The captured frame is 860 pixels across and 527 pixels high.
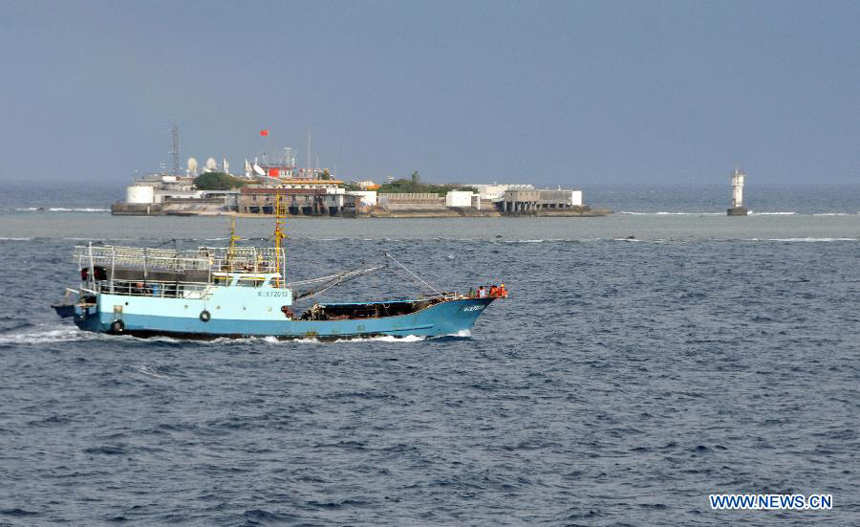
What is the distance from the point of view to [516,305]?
82.2 meters

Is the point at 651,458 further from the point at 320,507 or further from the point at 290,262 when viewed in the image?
the point at 290,262

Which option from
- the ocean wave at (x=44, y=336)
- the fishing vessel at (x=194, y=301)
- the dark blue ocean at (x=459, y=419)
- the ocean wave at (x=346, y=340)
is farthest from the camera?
the ocean wave at (x=346, y=340)

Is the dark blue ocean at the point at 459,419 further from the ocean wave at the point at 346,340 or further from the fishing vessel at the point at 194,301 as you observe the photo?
the fishing vessel at the point at 194,301

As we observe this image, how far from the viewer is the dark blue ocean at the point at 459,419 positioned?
3612 centimetres

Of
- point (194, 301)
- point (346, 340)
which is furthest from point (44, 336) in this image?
point (346, 340)

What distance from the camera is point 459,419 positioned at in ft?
151

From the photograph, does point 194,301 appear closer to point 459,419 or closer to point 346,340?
point 346,340

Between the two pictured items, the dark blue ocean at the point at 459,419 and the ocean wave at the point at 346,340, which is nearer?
the dark blue ocean at the point at 459,419

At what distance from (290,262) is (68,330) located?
44307mm

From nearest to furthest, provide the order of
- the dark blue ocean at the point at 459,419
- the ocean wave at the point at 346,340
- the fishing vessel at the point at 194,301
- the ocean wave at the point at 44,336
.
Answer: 1. the dark blue ocean at the point at 459,419
2. the ocean wave at the point at 44,336
3. the fishing vessel at the point at 194,301
4. the ocean wave at the point at 346,340

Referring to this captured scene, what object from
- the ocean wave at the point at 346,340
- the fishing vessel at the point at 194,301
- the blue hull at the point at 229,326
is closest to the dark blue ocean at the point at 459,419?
the ocean wave at the point at 346,340

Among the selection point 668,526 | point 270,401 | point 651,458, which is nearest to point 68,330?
point 270,401

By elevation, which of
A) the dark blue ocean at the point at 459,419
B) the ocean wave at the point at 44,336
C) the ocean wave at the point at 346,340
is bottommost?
the dark blue ocean at the point at 459,419

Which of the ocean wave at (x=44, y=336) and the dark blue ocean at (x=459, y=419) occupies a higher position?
the ocean wave at (x=44, y=336)
